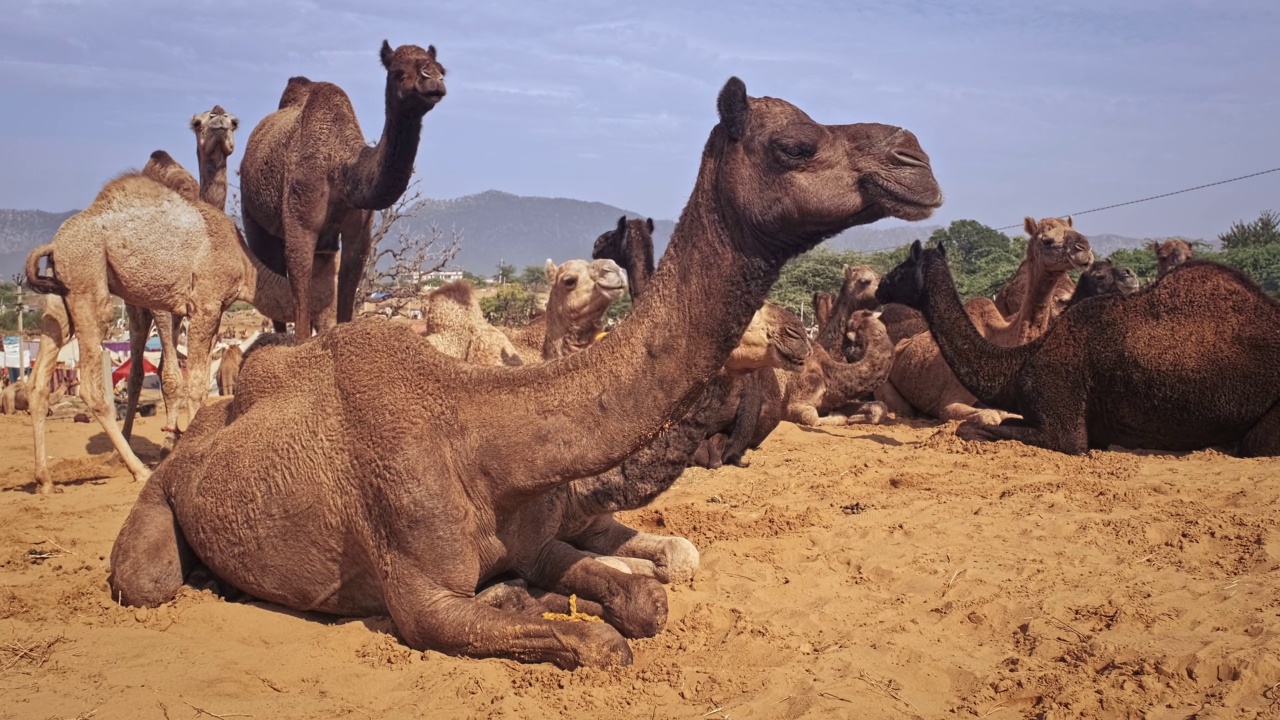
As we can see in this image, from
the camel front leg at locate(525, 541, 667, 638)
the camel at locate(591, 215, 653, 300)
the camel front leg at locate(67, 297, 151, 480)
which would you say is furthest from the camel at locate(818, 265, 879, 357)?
the camel front leg at locate(525, 541, 667, 638)

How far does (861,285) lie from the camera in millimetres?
16609

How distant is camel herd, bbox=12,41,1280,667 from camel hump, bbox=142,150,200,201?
A: 78mm

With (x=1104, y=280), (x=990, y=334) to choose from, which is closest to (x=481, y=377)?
(x=1104, y=280)

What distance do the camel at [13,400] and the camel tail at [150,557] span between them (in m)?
12.9

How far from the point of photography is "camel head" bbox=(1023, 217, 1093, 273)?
12703 mm

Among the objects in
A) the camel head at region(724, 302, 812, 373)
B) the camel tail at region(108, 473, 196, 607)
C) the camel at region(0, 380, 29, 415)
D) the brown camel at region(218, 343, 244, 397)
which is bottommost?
the camel at region(0, 380, 29, 415)

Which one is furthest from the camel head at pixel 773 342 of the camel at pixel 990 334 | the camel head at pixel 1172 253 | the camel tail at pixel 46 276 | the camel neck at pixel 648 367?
the camel head at pixel 1172 253

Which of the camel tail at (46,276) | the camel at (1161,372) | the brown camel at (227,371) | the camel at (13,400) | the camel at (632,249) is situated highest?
the camel at (632,249)

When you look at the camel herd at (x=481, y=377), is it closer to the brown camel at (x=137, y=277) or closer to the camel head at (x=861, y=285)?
the brown camel at (x=137, y=277)

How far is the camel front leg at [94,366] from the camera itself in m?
9.14

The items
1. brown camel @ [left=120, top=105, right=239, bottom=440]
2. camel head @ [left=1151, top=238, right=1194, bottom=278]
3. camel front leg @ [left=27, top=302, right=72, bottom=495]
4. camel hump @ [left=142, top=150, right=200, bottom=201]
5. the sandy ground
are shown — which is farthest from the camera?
camel head @ [left=1151, top=238, right=1194, bottom=278]

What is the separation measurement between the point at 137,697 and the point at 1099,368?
28.5 feet

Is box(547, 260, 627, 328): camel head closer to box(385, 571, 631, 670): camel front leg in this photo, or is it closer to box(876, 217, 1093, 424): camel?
box(385, 571, 631, 670): camel front leg

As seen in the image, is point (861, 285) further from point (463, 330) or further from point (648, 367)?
point (648, 367)
